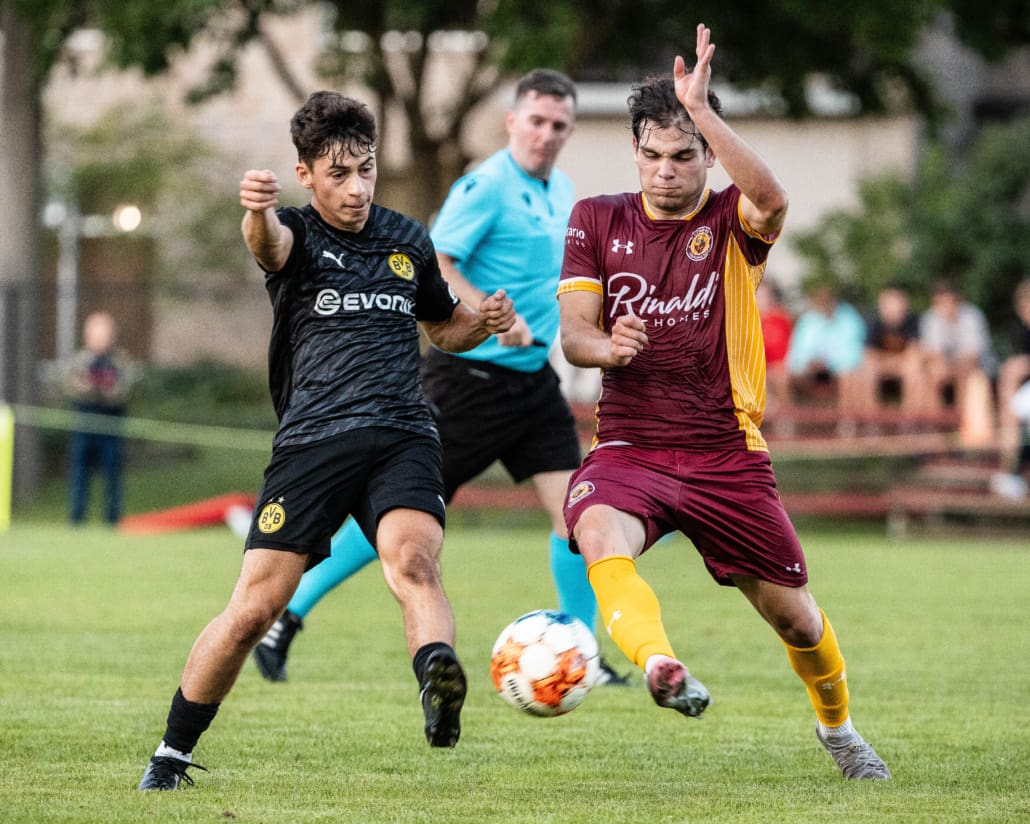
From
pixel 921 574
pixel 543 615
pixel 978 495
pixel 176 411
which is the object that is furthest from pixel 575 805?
pixel 176 411

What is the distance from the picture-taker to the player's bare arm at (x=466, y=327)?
5.75 m

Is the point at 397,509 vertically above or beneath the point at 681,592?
above

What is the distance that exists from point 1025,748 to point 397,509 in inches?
101

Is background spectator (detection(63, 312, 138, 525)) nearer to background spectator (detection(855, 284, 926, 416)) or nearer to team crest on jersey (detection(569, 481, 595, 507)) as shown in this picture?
background spectator (detection(855, 284, 926, 416))

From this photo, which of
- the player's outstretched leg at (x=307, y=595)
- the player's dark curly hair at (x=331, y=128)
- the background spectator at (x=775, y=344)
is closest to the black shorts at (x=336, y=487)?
the player's dark curly hair at (x=331, y=128)

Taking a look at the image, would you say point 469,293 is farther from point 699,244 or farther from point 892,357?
point 892,357

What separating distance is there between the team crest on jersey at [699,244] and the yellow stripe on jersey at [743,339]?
0.07m

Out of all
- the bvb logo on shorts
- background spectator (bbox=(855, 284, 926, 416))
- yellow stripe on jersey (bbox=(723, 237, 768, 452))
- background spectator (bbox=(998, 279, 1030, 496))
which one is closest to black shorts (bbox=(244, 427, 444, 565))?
the bvb logo on shorts

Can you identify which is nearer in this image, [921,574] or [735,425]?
[735,425]

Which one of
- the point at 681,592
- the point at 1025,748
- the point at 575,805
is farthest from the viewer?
the point at 681,592

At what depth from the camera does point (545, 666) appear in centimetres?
508

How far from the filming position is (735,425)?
559 cm

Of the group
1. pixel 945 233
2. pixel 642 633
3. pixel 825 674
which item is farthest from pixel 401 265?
pixel 945 233

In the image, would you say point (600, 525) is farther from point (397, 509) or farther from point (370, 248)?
point (370, 248)
